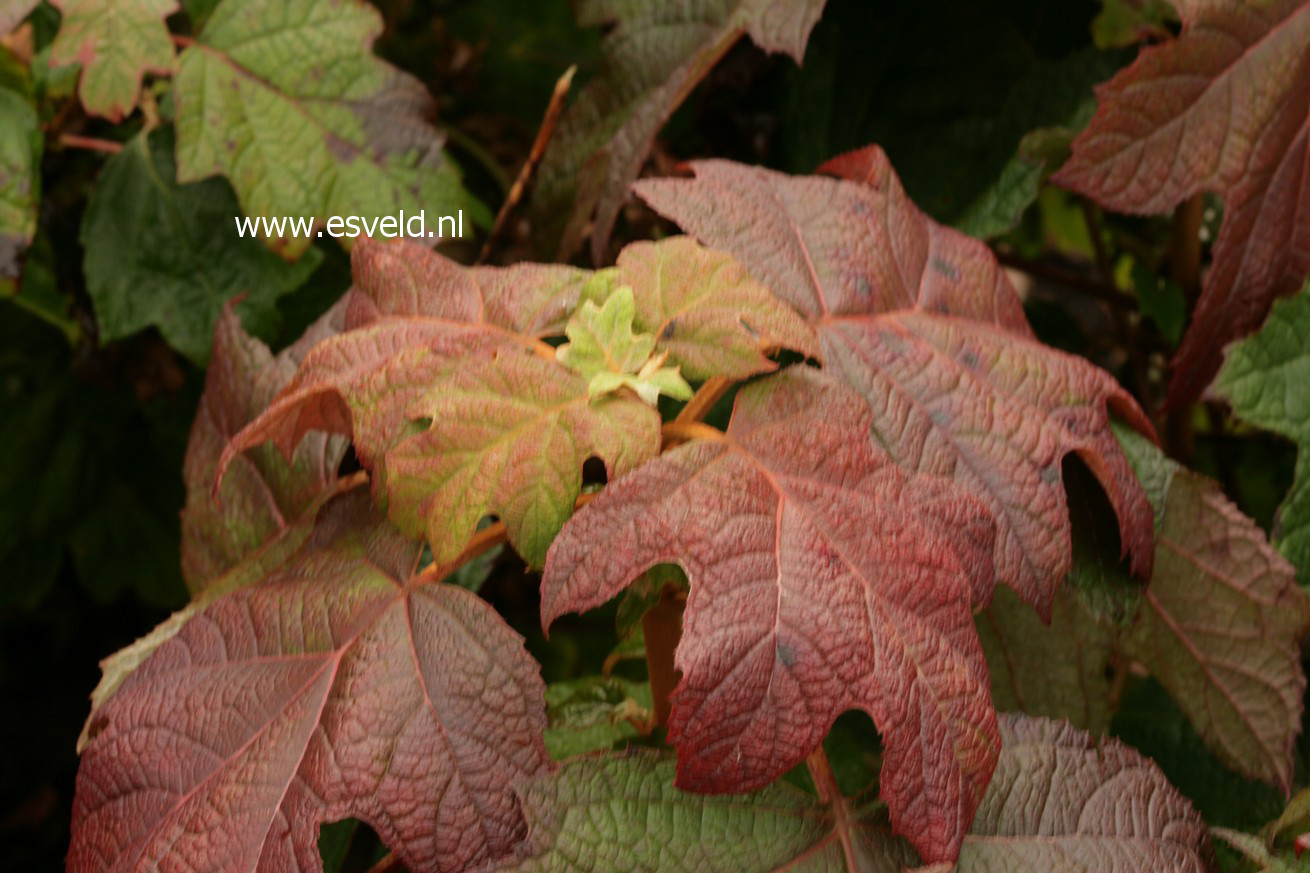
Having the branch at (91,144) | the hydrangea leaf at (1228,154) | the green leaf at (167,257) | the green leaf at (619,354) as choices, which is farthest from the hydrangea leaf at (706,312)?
the branch at (91,144)

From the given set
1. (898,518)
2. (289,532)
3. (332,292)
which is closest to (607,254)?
(332,292)

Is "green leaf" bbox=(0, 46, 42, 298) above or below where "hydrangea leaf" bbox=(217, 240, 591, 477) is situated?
below

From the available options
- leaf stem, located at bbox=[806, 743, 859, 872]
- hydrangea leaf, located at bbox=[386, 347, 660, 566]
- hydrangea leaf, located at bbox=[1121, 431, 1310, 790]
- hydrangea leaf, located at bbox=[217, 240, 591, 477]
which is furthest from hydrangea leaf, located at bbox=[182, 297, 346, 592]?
hydrangea leaf, located at bbox=[1121, 431, 1310, 790]

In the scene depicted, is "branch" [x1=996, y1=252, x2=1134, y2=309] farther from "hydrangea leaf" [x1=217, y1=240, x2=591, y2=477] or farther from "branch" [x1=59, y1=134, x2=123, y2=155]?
"branch" [x1=59, y1=134, x2=123, y2=155]

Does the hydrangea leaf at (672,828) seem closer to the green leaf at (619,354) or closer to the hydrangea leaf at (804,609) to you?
the hydrangea leaf at (804,609)

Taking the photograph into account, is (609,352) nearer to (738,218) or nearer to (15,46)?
(738,218)

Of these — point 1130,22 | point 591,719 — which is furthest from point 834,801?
point 1130,22
